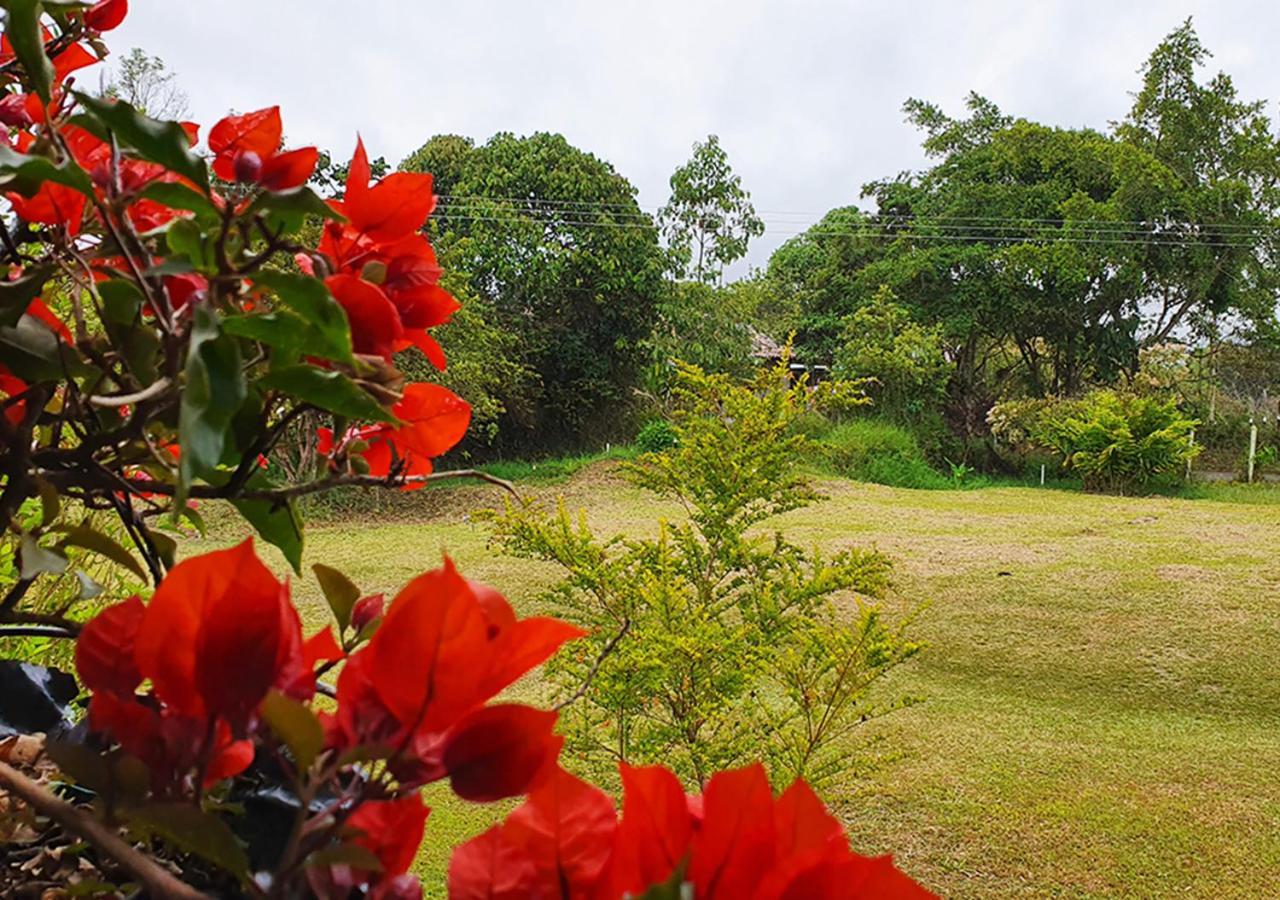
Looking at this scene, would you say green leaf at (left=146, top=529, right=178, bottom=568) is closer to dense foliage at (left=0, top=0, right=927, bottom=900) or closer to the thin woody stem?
dense foliage at (left=0, top=0, right=927, bottom=900)

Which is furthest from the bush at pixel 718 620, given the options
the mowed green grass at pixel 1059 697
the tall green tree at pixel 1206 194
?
the tall green tree at pixel 1206 194

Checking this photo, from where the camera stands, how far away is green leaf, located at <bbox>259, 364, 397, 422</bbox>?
0.21m

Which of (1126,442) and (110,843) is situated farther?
(1126,442)

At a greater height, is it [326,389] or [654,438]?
[326,389]

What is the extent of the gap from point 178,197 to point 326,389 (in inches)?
2.0

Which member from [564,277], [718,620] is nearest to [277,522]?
[718,620]

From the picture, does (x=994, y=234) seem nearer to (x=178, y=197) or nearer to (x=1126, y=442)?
(x=1126, y=442)

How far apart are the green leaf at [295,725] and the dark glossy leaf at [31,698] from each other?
0.69 ft

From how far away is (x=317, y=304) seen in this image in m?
0.19

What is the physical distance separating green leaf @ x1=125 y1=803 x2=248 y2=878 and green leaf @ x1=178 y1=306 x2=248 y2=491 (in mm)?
49

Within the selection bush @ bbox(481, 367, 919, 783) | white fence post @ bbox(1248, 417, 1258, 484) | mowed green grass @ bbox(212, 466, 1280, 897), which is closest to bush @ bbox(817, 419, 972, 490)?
mowed green grass @ bbox(212, 466, 1280, 897)

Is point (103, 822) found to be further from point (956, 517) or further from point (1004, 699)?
point (956, 517)

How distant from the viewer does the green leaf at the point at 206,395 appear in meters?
0.16

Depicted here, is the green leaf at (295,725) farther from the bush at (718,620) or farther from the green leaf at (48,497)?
the bush at (718,620)
